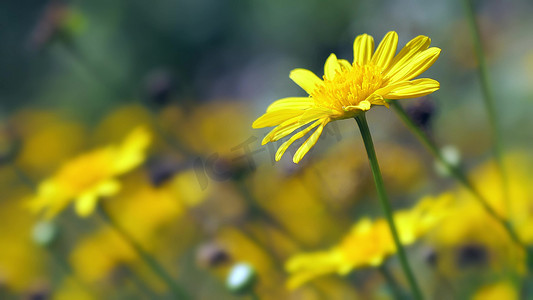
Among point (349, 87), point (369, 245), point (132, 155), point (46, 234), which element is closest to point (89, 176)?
point (132, 155)

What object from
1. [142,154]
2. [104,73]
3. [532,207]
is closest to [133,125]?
[104,73]

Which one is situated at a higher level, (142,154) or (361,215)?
(142,154)

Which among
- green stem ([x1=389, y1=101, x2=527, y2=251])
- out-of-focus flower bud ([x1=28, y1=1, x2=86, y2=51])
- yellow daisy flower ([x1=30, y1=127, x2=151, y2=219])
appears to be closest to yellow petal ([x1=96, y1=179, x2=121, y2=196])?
yellow daisy flower ([x1=30, y1=127, x2=151, y2=219])

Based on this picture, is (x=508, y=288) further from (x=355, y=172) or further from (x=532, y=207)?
(x=355, y=172)

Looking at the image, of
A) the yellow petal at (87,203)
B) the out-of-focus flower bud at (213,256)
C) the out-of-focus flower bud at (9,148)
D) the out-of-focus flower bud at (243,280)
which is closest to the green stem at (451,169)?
the out-of-focus flower bud at (243,280)

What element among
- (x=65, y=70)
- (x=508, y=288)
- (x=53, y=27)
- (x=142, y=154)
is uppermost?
(x=65, y=70)

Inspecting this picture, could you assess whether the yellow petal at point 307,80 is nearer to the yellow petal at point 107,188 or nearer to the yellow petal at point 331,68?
the yellow petal at point 331,68

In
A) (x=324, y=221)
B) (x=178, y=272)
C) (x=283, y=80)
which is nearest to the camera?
(x=324, y=221)

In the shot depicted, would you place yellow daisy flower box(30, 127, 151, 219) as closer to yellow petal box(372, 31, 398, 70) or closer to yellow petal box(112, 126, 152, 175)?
yellow petal box(112, 126, 152, 175)
